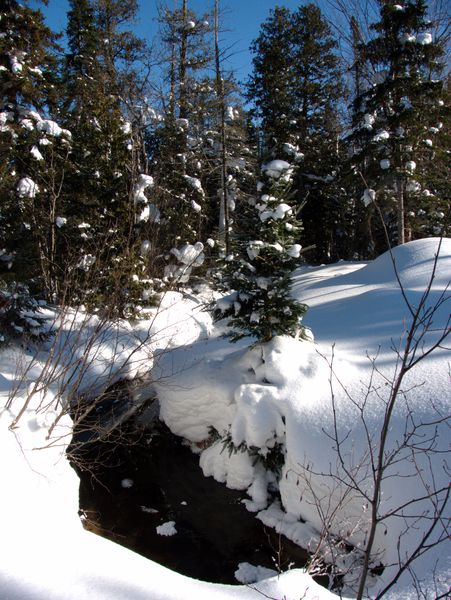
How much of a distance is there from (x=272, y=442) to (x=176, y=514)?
1.69 metres

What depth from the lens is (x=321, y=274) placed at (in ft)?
44.2

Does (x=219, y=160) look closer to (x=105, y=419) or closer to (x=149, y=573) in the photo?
(x=105, y=419)

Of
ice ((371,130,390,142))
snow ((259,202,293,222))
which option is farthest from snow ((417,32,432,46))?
snow ((259,202,293,222))

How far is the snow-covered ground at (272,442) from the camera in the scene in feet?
8.23

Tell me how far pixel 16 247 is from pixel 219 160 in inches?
300

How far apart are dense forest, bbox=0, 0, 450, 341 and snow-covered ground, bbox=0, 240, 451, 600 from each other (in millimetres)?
936

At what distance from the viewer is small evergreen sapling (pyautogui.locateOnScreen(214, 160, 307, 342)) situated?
5.64 m

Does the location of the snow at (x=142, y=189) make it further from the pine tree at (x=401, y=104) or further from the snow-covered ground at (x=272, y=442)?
the pine tree at (x=401, y=104)

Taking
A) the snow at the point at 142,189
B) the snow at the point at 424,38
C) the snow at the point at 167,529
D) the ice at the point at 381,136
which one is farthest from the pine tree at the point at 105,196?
the snow at the point at 424,38

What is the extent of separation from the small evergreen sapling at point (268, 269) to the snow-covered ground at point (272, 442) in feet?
1.39

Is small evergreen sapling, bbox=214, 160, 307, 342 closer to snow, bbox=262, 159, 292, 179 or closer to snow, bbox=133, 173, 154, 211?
snow, bbox=262, 159, 292, 179

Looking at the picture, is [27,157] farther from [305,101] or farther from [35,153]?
[305,101]

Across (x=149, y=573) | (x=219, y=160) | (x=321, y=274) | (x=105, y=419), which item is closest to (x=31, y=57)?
(x=219, y=160)

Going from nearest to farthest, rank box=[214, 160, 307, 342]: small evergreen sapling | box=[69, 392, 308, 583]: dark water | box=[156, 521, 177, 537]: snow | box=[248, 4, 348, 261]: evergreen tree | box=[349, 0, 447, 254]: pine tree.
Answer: box=[69, 392, 308, 583]: dark water < box=[156, 521, 177, 537]: snow < box=[214, 160, 307, 342]: small evergreen sapling < box=[349, 0, 447, 254]: pine tree < box=[248, 4, 348, 261]: evergreen tree
